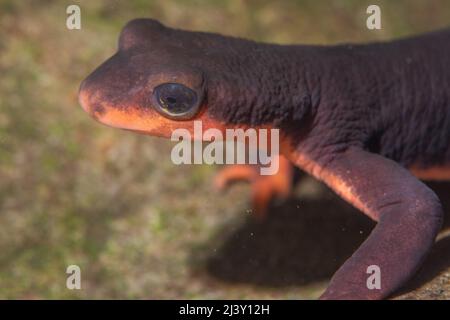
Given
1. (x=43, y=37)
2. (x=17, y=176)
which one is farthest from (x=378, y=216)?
(x=43, y=37)

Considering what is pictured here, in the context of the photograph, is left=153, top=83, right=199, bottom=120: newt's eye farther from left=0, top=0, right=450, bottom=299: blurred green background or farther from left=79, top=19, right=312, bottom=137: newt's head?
left=0, top=0, right=450, bottom=299: blurred green background

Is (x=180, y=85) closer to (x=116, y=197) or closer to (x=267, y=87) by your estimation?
(x=267, y=87)

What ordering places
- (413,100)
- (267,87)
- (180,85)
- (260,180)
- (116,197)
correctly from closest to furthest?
(180,85), (267,87), (413,100), (116,197), (260,180)

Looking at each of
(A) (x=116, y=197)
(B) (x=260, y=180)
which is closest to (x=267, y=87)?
(B) (x=260, y=180)

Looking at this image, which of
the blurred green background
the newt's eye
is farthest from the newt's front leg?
the newt's eye

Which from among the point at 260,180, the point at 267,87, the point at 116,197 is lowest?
the point at 116,197
